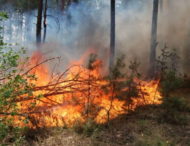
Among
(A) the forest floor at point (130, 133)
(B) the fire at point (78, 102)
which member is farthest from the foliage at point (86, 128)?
(B) the fire at point (78, 102)

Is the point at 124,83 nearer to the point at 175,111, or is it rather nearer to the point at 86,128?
the point at 175,111

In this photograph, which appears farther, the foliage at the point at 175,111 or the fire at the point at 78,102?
the foliage at the point at 175,111

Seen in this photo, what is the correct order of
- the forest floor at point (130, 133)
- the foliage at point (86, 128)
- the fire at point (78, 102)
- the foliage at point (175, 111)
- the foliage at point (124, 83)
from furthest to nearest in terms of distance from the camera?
1. the foliage at point (124, 83)
2. the foliage at point (175, 111)
3. the fire at point (78, 102)
4. the foliage at point (86, 128)
5. the forest floor at point (130, 133)

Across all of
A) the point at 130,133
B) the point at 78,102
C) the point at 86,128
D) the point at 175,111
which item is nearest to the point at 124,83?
the point at 78,102

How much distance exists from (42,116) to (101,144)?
7.72ft

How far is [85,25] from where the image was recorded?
2631 cm

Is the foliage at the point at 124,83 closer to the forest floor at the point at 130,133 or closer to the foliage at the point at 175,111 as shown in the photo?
the forest floor at the point at 130,133

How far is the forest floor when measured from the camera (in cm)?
609

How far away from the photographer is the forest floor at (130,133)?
240 inches

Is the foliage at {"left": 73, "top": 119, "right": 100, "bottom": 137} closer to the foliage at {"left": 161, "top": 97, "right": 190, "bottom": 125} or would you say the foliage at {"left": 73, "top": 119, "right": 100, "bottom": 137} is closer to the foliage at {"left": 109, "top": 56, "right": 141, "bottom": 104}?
the foliage at {"left": 109, "top": 56, "right": 141, "bottom": 104}

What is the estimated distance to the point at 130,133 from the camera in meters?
6.89

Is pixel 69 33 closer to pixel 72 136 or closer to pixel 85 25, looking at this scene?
pixel 85 25

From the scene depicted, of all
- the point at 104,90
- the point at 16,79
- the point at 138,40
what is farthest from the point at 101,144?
the point at 138,40

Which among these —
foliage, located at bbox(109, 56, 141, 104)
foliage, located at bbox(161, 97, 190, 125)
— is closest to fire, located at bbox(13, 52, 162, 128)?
foliage, located at bbox(109, 56, 141, 104)
